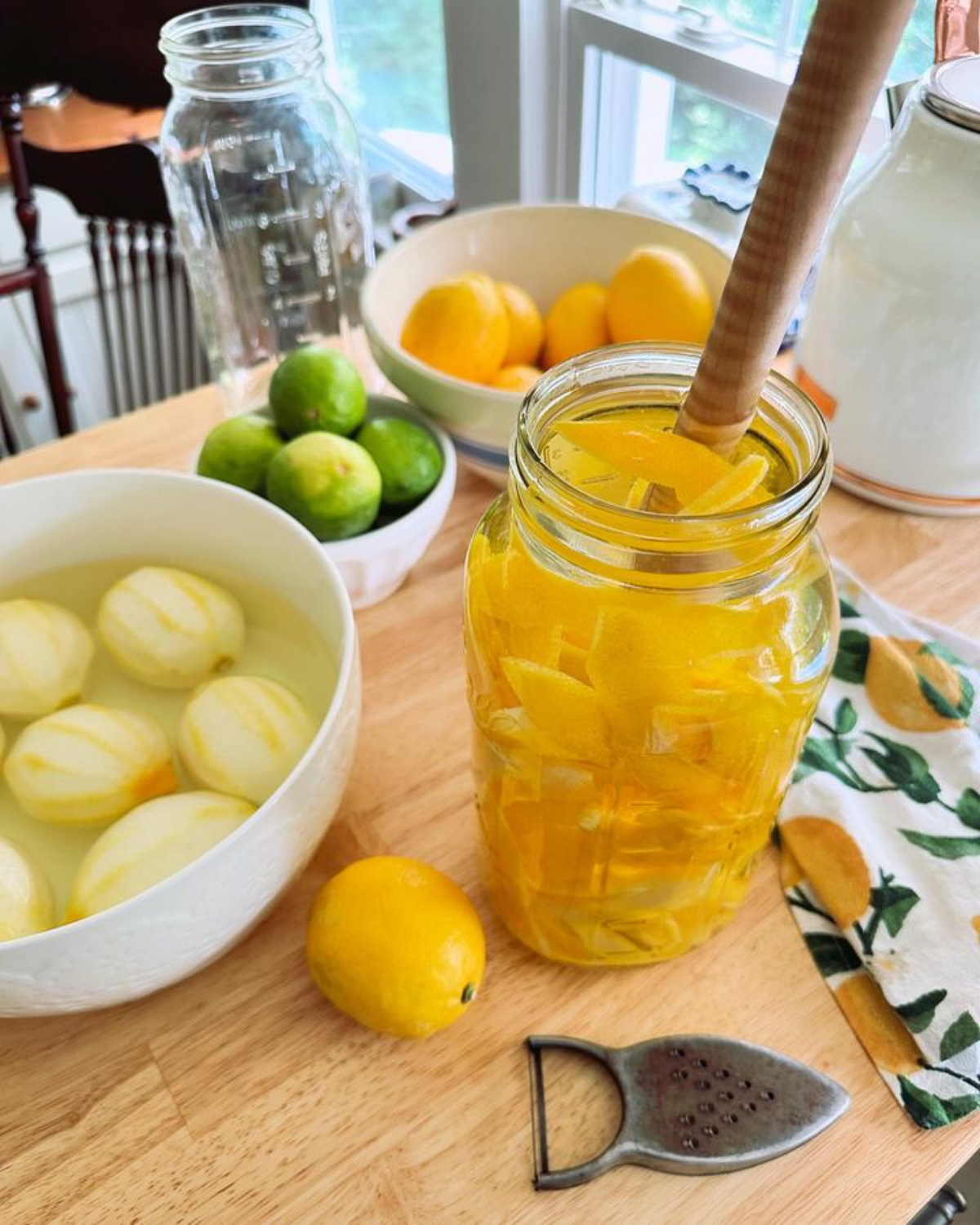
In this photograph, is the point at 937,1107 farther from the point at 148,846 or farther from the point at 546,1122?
the point at 148,846

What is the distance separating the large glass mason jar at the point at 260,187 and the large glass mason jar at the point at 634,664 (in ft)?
1.46

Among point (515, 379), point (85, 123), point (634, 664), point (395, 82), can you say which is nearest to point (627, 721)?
point (634, 664)

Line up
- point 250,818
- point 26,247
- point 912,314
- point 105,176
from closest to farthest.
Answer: point 250,818 → point 912,314 → point 26,247 → point 105,176

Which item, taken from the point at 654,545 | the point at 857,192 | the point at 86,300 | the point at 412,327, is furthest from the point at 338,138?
the point at 86,300

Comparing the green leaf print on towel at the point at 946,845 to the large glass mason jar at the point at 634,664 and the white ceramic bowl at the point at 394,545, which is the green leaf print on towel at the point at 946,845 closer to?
the large glass mason jar at the point at 634,664

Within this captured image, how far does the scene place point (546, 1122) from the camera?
41 cm

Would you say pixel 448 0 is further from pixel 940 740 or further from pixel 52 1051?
pixel 52 1051

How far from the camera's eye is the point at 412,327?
2.19ft

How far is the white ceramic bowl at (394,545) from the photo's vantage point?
0.58 meters

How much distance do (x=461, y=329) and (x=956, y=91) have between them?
0.32 m

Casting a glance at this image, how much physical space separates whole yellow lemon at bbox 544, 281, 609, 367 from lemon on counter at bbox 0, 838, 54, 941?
18.4 inches

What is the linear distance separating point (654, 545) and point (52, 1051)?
343mm

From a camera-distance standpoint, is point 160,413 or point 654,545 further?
point 160,413

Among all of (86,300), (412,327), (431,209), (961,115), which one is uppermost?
(961,115)
